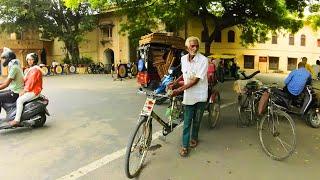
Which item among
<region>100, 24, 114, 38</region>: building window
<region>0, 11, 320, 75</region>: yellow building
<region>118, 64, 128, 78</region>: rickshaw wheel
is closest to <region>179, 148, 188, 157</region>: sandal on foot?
<region>118, 64, 128, 78</region>: rickshaw wheel

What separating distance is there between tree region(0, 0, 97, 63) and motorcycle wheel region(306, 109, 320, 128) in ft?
98.4

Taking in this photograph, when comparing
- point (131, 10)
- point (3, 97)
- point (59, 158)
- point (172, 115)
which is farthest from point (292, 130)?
point (131, 10)

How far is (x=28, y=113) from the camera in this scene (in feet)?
26.1

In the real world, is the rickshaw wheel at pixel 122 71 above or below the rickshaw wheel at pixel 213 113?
above

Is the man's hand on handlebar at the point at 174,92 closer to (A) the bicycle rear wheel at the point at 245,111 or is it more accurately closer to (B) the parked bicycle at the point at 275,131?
(B) the parked bicycle at the point at 275,131

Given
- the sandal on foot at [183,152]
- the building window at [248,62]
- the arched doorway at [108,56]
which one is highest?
the arched doorway at [108,56]

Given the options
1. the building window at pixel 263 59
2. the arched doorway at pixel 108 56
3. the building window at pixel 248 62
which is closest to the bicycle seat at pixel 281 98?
the arched doorway at pixel 108 56

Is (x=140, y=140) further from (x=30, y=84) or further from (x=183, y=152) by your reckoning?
(x=30, y=84)

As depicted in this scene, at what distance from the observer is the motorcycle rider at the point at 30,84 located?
785 centimetres

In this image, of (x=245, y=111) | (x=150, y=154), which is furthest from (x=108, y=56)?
(x=150, y=154)

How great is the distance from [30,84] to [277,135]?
5.06 metres

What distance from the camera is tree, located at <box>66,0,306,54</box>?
18438 mm

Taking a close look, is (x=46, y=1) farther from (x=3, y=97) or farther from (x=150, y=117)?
(x=150, y=117)

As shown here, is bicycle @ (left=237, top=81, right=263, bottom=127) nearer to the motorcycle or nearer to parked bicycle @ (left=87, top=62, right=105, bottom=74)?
the motorcycle
